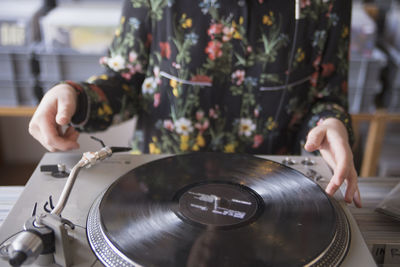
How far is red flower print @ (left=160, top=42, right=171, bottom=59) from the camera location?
104 cm

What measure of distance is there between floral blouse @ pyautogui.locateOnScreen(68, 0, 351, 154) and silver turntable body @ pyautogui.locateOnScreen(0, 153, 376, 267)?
19 centimetres

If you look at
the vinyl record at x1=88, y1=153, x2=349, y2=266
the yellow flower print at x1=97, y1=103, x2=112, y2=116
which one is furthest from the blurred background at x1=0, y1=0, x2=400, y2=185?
the vinyl record at x1=88, y1=153, x2=349, y2=266

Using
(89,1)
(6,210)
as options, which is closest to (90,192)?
(6,210)

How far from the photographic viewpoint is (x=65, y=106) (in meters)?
0.78

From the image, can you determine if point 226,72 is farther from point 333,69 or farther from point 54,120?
point 54,120

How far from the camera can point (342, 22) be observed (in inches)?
39.7

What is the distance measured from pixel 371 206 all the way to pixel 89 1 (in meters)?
1.76

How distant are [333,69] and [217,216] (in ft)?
2.07

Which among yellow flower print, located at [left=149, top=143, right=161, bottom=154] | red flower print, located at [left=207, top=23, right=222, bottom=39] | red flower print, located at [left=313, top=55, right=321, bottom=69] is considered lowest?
yellow flower print, located at [left=149, top=143, right=161, bottom=154]

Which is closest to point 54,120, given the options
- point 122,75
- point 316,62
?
point 122,75

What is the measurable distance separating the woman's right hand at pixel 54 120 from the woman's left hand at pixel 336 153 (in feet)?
1.50

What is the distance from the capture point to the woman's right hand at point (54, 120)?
2.47ft

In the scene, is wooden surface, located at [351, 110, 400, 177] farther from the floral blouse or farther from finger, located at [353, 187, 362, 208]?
finger, located at [353, 187, 362, 208]

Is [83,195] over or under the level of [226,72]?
under
